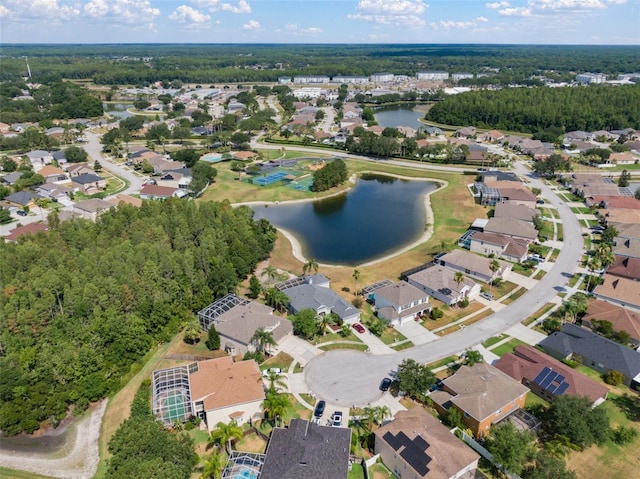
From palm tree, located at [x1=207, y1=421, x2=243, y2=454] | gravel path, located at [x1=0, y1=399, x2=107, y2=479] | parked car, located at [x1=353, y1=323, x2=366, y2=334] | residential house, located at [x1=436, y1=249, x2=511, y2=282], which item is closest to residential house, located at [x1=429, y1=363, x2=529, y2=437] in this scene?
parked car, located at [x1=353, y1=323, x2=366, y2=334]

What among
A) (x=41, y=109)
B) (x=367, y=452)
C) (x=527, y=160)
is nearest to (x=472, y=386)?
(x=367, y=452)

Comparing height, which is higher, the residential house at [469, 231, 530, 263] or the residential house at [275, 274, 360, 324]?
the residential house at [469, 231, 530, 263]

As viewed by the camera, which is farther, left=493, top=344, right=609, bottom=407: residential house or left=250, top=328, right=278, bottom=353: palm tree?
left=250, top=328, right=278, bottom=353: palm tree

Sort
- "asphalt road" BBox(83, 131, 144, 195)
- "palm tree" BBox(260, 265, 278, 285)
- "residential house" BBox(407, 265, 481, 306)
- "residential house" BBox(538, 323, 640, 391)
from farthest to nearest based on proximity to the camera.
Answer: "asphalt road" BBox(83, 131, 144, 195), "palm tree" BBox(260, 265, 278, 285), "residential house" BBox(407, 265, 481, 306), "residential house" BBox(538, 323, 640, 391)

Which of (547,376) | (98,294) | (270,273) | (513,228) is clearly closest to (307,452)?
(547,376)

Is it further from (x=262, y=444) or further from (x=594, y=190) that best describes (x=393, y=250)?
(x=594, y=190)

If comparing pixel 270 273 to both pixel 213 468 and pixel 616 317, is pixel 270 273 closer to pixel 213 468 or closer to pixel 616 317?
pixel 213 468

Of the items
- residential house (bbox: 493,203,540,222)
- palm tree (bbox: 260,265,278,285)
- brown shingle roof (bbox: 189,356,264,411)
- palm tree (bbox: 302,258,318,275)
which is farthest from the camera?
residential house (bbox: 493,203,540,222)

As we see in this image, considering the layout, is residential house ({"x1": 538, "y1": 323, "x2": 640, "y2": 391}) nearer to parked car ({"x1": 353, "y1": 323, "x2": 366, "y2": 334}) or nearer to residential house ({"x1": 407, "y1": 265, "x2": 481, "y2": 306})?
residential house ({"x1": 407, "y1": 265, "x2": 481, "y2": 306})
